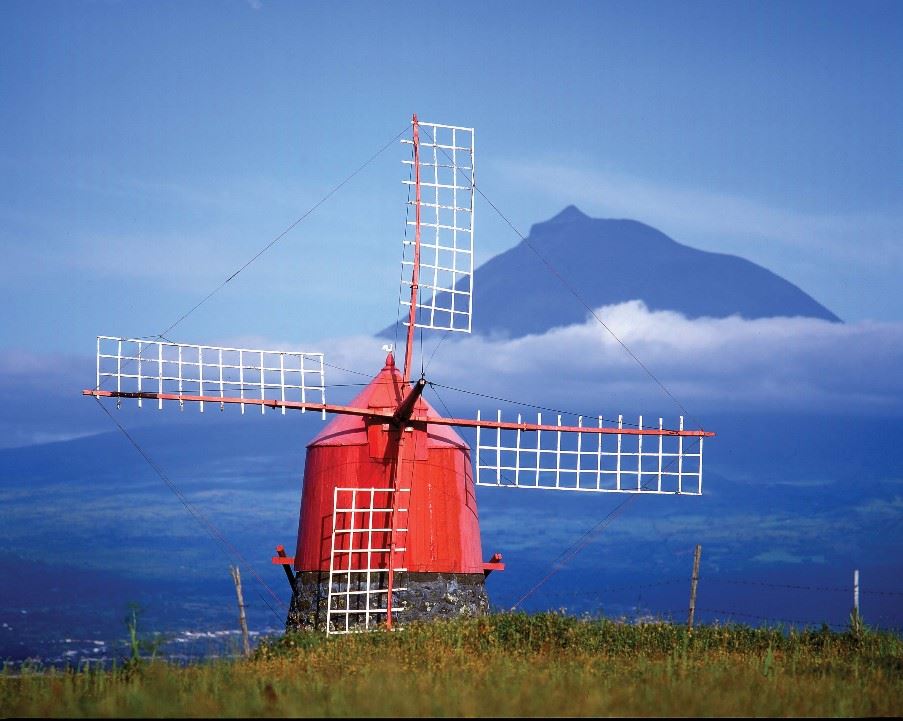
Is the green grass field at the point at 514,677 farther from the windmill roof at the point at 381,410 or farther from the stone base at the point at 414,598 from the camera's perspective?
the windmill roof at the point at 381,410

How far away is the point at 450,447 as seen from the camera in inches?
911

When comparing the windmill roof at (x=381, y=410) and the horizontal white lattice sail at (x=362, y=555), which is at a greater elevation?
the windmill roof at (x=381, y=410)

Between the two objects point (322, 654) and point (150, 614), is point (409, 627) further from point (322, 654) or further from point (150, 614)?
point (150, 614)

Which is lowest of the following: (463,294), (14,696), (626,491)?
(14,696)

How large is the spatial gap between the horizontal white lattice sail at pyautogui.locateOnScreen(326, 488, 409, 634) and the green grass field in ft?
4.51

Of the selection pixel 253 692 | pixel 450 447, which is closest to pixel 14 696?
pixel 253 692

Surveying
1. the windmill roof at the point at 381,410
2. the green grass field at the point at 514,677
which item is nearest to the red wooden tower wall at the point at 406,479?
the windmill roof at the point at 381,410

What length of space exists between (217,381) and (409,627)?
5.18 meters

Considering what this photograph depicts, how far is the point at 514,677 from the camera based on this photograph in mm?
14609

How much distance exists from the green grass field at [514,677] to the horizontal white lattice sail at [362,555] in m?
1.38

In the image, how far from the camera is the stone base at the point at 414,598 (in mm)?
22078

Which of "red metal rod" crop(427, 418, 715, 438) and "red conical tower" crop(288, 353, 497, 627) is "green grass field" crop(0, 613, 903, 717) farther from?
"red metal rod" crop(427, 418, 715, 438)

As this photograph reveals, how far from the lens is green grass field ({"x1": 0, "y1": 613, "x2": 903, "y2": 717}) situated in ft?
40.8

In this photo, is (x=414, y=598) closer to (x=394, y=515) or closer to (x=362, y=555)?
(x=362, y=555)
